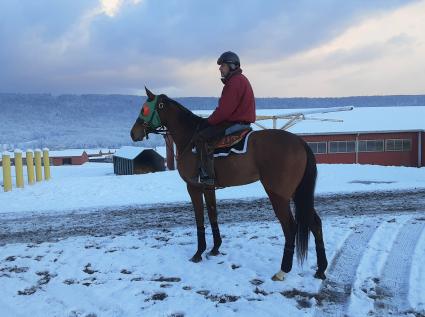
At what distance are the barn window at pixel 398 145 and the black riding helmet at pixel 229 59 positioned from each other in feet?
90.8

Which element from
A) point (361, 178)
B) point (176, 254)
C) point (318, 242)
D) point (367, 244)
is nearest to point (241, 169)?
point (318, 242)

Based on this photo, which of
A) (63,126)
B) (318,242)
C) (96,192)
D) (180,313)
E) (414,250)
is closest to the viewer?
(180,313)

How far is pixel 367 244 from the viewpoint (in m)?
6.41

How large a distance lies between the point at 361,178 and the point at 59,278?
43.1 feet

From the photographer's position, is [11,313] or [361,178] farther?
[361,178]

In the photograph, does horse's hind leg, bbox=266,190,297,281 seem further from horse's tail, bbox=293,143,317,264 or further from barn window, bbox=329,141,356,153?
barn window, bbox=329,141,356,153

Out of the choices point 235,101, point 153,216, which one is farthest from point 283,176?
point 153,216

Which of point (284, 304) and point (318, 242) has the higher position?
point (318, 242)

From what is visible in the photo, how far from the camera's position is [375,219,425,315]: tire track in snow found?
4.31 meters

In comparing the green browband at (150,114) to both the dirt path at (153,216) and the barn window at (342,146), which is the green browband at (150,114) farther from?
the barn window at (342,146)

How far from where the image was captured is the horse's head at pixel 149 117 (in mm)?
6133

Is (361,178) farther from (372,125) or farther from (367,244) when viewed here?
(372,125)

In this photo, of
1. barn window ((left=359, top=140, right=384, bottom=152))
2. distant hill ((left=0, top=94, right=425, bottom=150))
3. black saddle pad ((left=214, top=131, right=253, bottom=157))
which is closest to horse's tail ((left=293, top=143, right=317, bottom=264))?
black saddle pad ((left=214, top=131, right=253, bottom=157))

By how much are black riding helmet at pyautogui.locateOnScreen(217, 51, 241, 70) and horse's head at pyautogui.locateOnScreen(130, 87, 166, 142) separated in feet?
3.88
